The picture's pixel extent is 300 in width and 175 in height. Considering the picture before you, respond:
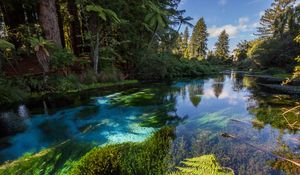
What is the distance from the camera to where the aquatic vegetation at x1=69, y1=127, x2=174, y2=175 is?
2465 millimetres

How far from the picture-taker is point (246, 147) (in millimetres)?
3285

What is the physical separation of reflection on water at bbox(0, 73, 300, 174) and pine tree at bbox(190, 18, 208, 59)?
137ft

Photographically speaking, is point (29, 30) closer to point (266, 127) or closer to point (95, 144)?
point (95, 144)

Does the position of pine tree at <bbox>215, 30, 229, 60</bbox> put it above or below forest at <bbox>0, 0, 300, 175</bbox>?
above

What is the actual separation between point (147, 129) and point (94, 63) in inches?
295

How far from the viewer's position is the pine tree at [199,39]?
4588 centimetres

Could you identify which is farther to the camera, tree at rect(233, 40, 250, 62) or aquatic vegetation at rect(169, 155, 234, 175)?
tree at rect(233, 40, 250, 62)

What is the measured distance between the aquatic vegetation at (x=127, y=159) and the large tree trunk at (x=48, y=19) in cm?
791

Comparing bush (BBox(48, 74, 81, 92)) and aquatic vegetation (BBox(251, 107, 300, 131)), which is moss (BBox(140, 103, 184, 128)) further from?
bush (BBox(48, 74, 81, 92))

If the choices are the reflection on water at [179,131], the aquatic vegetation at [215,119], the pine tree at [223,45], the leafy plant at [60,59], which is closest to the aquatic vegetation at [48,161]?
the reflection on water at [179,131]

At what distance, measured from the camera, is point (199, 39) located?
46.2m

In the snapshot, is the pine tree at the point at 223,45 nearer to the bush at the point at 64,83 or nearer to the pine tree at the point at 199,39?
the pine tree at the point at 199,39

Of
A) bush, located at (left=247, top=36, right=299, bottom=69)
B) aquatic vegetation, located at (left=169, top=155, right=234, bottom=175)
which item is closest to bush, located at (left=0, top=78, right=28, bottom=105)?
aquatic vegetation, located at (left=169, top=155, right=234, bottom=175)

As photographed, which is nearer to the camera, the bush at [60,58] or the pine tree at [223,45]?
the bush at [60,58]
